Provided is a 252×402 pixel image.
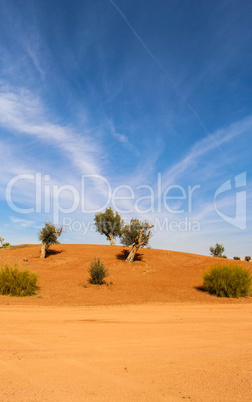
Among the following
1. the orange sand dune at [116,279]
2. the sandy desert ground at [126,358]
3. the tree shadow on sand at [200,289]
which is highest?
the sandy desert ground at [126,358]

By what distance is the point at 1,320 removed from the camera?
735 centimetres

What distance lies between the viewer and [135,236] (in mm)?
29016

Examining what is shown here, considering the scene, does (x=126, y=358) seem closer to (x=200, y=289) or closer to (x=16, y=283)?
(x=16, y=283)

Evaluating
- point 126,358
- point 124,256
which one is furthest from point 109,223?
point 126,358

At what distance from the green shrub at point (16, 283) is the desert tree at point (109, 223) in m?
30.1

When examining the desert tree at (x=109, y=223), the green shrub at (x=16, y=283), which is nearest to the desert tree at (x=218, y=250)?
the desert tree at (x=109, y=223)

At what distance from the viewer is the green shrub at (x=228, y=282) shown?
1585 centimetres

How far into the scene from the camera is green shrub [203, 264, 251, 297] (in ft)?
52.0

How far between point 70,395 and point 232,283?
49.8 ft

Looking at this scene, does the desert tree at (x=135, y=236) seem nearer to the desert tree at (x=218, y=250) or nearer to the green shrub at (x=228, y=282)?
the green shrub at (x=228, y=282)

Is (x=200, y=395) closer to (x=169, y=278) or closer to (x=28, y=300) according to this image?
(x=28, y=300)

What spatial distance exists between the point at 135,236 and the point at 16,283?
1650 cm

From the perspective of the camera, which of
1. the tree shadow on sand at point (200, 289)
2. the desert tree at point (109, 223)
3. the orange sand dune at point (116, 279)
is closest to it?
the orange sand dune at point (116, 279)

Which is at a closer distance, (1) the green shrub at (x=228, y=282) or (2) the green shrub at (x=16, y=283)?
(2) the green shrub at (x=16, y=283)
